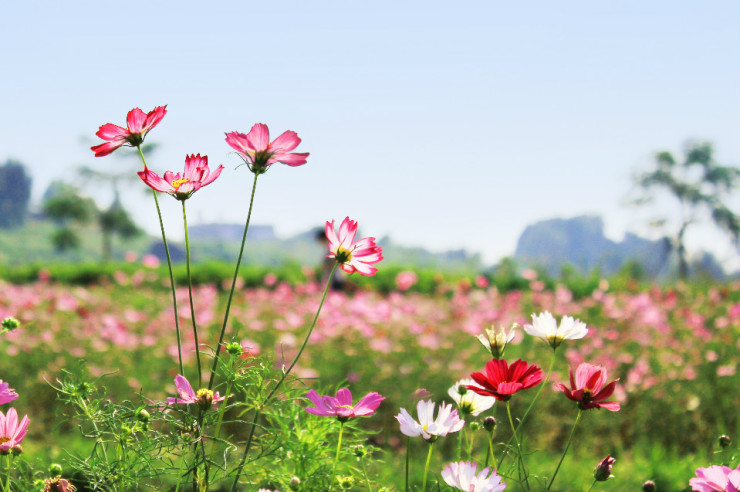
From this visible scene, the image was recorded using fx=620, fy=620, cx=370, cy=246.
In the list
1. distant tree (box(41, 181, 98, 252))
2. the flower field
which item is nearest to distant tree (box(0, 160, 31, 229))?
distant tree (box(41, 181, 98, 252))

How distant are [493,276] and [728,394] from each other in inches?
255

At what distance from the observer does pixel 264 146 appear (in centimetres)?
87

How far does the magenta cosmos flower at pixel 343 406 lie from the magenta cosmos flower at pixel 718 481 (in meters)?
0.45

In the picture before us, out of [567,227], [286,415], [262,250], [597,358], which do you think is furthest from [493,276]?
[567,227]

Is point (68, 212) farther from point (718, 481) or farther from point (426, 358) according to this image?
point (718, 481)

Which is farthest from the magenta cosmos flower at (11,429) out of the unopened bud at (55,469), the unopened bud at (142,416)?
the unopened bud at (142,416)

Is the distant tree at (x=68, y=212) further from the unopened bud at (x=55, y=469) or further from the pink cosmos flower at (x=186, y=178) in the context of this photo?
the pink cosmos flower at (x=186, y=178)

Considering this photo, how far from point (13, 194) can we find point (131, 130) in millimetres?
120995

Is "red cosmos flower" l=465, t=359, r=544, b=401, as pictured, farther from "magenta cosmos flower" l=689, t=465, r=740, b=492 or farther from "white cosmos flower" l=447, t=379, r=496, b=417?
"magenta cosmos flower" l=689, t=465, r=740, b=492

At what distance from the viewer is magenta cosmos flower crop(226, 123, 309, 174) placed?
2.82 feet

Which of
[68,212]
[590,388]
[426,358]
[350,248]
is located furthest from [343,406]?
[68,212]

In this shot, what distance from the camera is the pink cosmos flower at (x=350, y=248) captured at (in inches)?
36.2

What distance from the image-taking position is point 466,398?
3.24 ft

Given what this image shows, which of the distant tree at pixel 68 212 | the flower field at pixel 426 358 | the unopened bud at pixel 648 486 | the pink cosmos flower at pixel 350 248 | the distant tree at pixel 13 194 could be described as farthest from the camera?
the distant tree at pixel 13 194
